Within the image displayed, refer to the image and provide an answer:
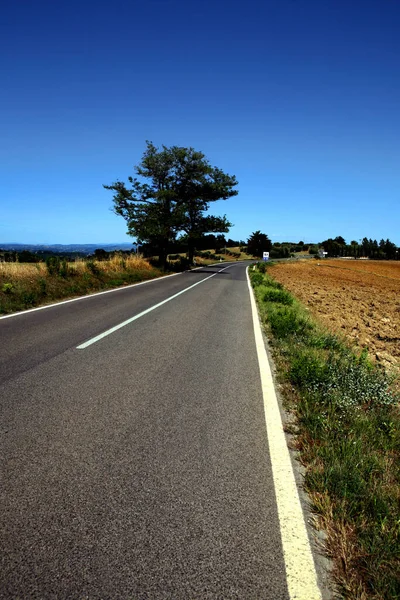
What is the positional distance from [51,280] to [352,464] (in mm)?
12302

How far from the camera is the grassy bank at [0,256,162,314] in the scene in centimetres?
992

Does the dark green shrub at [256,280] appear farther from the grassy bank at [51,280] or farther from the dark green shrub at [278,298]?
the grassy bank at [51,280]

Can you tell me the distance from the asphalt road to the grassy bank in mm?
5356

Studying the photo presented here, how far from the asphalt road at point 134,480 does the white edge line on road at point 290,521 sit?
50 mm

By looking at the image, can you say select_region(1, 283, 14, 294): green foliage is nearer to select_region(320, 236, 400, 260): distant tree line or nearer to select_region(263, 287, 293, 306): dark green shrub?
select_region(263, 287, 293, 306): dark green shrub

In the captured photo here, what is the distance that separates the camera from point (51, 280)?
12.7 metres

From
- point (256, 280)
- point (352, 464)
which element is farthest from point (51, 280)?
point (256, 280)

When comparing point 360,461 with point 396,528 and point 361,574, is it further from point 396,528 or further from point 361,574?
point 361,574

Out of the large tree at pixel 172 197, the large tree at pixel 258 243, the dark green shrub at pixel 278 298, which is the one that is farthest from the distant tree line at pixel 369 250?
the dark green shrub at pixel 278 298

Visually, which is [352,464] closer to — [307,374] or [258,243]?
[307,374]

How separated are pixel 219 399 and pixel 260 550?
2.04m

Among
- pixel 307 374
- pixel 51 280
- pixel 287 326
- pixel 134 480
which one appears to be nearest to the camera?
pixel 134 480

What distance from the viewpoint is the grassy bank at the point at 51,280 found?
992cm

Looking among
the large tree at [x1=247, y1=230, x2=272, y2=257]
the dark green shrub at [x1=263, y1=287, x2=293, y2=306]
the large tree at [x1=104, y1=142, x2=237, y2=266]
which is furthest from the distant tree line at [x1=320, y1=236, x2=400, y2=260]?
the dark green shrub at [x1=263, y1=287, x2=293, y2=306]
